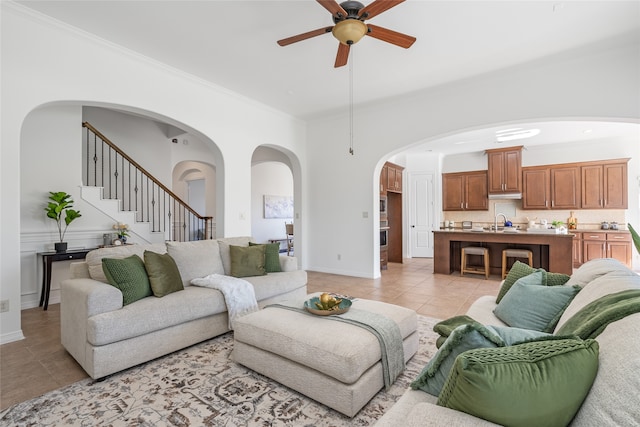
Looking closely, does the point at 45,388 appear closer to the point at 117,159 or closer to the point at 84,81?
the point at 84,81

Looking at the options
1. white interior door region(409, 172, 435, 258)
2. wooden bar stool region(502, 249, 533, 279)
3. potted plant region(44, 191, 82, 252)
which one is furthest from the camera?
white interior door region(409, 172, 435, 258)

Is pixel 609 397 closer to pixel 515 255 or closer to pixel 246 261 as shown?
Result: pixel 246 261

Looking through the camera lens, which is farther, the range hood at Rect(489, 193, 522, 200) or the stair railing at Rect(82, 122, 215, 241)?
the range hood at Rect(489, 193, 522, 200)

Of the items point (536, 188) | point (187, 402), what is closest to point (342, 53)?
point (187, 402)

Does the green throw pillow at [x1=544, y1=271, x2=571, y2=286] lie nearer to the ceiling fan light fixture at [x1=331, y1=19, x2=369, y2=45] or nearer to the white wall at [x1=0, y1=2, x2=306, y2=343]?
the ceiling fan light fixture at [x1=331, y1=19, x2=369, y2=45]

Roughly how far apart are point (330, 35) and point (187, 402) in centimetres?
364

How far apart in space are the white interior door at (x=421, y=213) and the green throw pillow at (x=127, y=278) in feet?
24.6

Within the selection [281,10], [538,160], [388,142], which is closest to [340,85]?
[388,142]

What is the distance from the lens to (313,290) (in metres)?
4.86

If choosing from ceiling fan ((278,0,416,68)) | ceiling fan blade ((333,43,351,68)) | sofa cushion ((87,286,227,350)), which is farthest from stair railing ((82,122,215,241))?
ceiling fan ((278,0,416,68))

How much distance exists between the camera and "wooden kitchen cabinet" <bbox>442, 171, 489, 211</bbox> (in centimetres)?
800

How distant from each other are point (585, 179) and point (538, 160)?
105 centimetres

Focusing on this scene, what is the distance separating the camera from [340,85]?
4.79 meters

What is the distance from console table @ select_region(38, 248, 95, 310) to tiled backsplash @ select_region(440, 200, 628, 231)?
27.2ft
